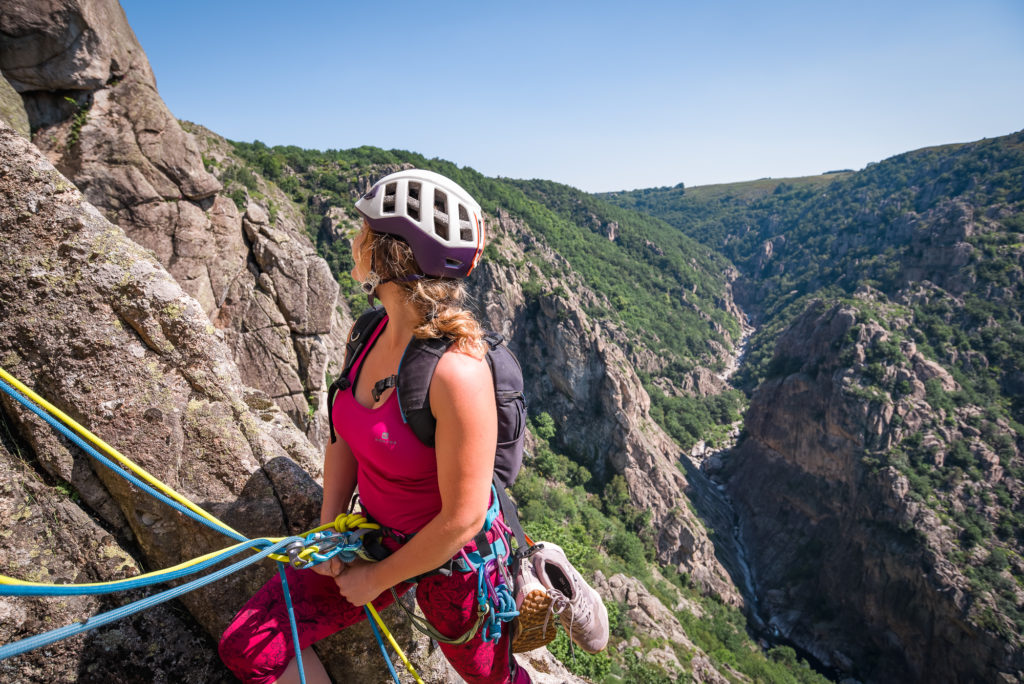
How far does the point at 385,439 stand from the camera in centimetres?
204

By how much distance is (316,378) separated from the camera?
51.9 ft

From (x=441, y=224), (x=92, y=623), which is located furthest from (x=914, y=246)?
(x=92, y=623)

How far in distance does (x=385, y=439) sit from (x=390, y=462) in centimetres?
11

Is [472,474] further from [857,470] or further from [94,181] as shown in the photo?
[857,470]

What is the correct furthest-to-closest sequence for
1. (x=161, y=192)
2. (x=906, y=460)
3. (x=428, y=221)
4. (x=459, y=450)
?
(x=906, y=460), (x=161, y=192), (x=428, y=221), (x=459, y=450)

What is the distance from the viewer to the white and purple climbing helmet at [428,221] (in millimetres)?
2137

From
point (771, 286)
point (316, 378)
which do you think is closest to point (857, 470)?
point (316, 378)

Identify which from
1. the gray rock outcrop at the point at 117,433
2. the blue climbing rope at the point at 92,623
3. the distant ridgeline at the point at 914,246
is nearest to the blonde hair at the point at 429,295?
the blue climbing rope at the point at 92,623

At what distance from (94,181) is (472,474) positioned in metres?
15.0

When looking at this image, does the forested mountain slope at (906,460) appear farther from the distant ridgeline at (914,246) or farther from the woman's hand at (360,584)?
the woman's hand at (360,584)

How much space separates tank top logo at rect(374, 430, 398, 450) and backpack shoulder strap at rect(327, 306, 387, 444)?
45cm

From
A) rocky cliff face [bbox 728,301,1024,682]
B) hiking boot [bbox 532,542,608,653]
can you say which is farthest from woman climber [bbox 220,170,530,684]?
rocky cliff face [bbox 728,301,1024,682]

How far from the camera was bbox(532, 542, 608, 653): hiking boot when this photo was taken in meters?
2.71

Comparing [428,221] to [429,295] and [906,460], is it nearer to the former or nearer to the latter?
[429,295]
